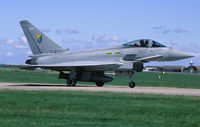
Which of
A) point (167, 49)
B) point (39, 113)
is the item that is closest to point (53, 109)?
point (39, 113)

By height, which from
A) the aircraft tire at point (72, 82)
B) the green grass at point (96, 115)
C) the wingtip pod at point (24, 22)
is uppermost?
the wingtip pod at point (24, 22)

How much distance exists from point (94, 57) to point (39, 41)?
4955mm

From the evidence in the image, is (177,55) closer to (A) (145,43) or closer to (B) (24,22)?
(A) (145,43)

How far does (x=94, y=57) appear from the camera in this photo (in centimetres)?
2738

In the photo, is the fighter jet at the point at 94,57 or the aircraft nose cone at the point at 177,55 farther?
the fighter jet at the point at 94,57

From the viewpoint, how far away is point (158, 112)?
11.8 meters

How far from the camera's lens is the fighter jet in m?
25.3

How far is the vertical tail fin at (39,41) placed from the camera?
29.7 metres

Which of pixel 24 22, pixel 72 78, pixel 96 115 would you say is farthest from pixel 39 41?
pixel 96 115

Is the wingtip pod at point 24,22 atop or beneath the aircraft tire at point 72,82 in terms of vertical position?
atop

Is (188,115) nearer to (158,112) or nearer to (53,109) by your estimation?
(158,112)

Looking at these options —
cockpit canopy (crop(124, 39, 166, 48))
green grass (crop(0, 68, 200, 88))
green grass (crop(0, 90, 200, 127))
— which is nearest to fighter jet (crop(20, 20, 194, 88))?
cockpit canopy (crop(124, 39, 166, 48))

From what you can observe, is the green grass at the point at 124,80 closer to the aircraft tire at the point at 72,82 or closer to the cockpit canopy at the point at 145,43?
the cockpit canopy at the point at 145,43

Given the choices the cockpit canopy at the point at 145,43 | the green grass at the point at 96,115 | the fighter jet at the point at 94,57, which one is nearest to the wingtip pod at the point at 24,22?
the fighter jet at the point at 94,57
